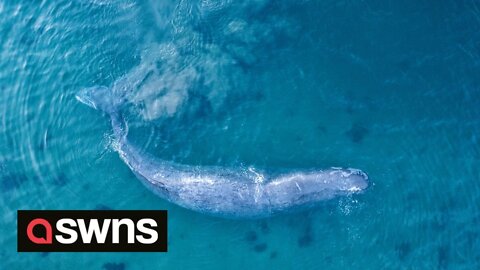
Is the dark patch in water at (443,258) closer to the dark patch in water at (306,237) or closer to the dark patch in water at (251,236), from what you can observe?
the dark patch in water at (306,237)

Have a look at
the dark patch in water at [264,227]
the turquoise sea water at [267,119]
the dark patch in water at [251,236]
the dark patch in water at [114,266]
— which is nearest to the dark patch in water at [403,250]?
the turquoise sea water at [267,119]

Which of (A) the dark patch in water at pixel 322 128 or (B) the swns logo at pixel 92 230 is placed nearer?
(B) the swns logo at pixel 92 230

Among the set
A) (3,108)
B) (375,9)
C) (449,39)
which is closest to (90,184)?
(3,108)

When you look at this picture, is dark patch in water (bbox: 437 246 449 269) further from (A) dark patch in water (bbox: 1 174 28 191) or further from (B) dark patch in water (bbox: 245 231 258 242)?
(A) dark patch in water (bbox: 1 174 28 191)

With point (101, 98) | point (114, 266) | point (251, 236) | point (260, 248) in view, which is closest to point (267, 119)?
point (251, 236)

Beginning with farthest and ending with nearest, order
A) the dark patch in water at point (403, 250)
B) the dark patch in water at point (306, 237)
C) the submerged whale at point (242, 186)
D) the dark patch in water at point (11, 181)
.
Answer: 1. the dark patch in water at point (11, 181)
2. the dark patch in water at point (306, 237)
3. the submerged whale at point (242, 186)
4. the dark patch in water at point (403, 250)
